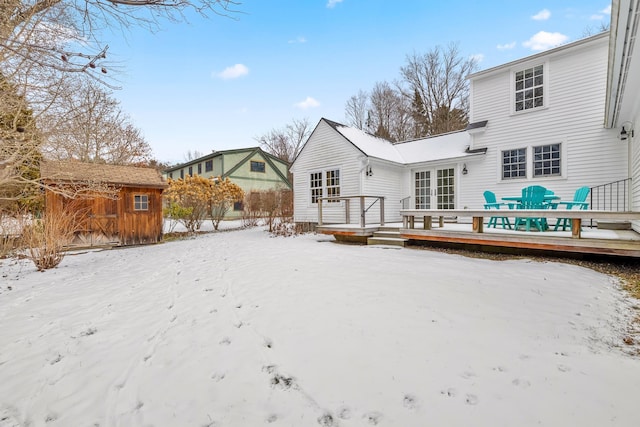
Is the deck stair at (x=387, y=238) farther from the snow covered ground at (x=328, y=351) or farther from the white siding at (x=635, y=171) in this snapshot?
the white siding at (x=635, y=171)

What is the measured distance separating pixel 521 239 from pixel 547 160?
4.62 metres

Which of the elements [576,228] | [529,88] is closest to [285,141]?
[529,88]

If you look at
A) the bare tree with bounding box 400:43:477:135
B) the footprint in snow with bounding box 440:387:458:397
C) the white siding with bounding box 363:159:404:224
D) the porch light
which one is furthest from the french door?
the bare tree with bounding box 400:43:477:135

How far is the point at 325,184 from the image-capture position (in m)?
11.3

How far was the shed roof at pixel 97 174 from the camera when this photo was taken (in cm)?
805

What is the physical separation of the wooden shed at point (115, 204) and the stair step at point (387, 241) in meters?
8.41

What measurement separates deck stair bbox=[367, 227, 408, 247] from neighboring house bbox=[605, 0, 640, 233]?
4892mm

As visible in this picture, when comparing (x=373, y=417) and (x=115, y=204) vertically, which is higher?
(x=115, y=204)

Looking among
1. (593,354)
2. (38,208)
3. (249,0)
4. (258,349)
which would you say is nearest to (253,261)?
(258,349)

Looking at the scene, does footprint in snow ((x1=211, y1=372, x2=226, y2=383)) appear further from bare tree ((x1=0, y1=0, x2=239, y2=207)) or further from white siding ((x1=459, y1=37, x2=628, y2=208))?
white siding ((x1=459, y1=37, x2=628, y2=208))

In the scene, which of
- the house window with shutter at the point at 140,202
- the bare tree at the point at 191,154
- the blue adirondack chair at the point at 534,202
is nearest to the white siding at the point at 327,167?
the blue adirondack chair at the point at 534,202

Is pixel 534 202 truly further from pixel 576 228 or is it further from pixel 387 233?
pixel 387 233

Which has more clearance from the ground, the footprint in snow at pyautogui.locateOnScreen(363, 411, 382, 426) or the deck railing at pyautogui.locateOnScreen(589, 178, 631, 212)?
the deck railing at pyautogui.locateOnScreen(589, 178, 631, 212)

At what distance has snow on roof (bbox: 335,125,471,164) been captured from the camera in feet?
34.2
